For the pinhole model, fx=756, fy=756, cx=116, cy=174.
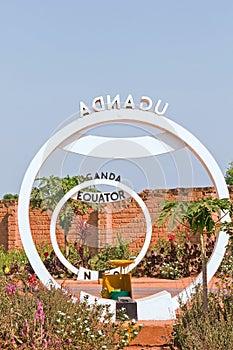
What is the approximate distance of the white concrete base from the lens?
863cm

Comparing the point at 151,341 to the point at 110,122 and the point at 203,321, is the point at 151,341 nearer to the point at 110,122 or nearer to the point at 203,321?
the point at 203,321

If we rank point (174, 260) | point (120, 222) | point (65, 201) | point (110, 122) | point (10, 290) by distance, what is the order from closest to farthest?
point (10, 290), point (110, 122), point (65, 201), point (174, 260), point (120, 222)

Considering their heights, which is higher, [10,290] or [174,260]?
[174,260]

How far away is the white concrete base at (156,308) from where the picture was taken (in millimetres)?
8633

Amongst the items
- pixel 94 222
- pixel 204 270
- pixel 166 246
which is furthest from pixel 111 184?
pixel 204 270

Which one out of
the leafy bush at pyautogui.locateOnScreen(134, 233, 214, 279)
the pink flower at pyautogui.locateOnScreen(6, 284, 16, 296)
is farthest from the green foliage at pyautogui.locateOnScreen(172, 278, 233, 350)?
the leafy bush at pyautogui.locateOnScreen(134, 233, 214, 279)

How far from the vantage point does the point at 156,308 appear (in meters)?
8.84

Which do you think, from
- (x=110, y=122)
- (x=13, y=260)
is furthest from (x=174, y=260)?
(x=110, y=122)

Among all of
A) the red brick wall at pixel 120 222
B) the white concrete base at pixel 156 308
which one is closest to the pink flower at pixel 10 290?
the white concrete base at pixel 156 308

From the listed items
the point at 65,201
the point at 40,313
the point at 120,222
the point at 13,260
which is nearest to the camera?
the point at 40,313

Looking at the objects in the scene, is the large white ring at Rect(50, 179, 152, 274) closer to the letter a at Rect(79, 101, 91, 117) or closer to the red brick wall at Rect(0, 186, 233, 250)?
the red brick wall at Rect(0, 186, 233, 250)

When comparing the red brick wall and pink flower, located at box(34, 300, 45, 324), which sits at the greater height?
the red brick wall

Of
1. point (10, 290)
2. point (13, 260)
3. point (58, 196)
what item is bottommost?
point (10, 290)

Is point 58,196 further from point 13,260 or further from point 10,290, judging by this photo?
point 10,290
